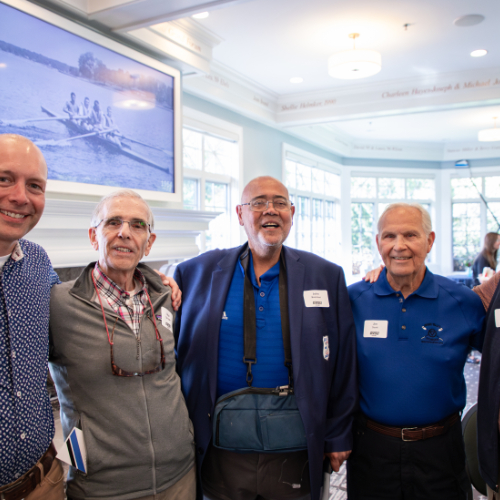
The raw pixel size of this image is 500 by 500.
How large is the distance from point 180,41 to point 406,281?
11.1ft

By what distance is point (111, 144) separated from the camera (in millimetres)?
3420

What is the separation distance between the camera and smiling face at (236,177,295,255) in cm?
178

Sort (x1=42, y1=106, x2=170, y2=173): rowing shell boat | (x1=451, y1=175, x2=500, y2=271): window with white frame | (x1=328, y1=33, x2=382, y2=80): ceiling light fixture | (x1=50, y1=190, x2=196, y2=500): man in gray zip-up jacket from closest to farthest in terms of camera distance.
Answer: (x1=50, y1=190, x2=196, y2=500): man in gray zip-up jacket < (x1=42, y1=106, x2=170, y2=173): rowing shell boat < (x1=328, y1=33, x2=382, y2=80): ceiling light fixture < (x1=451, y1=175, x2=500, y2=271): window with white frame

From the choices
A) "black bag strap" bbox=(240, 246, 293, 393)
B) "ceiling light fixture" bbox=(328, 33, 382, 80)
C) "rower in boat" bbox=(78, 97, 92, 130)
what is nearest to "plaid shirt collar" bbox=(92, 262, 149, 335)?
"black bag strap" bbox=(240, 246, 293, 393)

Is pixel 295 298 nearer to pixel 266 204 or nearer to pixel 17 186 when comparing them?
pixel 266 204

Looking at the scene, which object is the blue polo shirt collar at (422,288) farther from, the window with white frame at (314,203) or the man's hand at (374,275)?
A: the window with white frame at (314,203)

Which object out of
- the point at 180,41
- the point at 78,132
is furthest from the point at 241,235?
the point at 78,132

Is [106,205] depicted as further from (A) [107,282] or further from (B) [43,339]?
(B) [43,339]

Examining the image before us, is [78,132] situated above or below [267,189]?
above

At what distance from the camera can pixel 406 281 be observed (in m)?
1.74

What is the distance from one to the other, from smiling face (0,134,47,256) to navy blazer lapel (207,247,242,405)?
0.73 metres

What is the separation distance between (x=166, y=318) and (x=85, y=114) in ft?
7.19

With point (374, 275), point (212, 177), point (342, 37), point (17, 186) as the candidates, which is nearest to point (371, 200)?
point (212, 177)

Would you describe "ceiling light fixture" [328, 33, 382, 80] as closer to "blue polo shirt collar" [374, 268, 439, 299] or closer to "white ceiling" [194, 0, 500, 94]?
"white ceiling" [194, 0, 500, 94]
